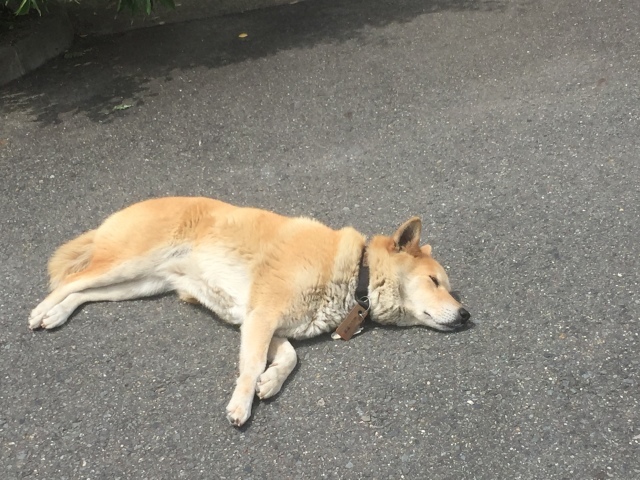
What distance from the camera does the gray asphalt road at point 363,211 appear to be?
2.87m

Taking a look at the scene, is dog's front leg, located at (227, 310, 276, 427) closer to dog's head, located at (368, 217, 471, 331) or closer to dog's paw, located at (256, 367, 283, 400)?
dog's paw, located at (256, 367, 283, 400)

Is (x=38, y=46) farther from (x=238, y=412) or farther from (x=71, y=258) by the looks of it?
(x=238, y=412)

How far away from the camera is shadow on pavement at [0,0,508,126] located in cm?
607

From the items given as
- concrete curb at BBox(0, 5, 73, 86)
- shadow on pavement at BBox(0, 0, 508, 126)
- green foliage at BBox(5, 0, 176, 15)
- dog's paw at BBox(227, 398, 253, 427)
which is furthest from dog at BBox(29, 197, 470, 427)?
concrete curb at BBox(0, 5, 73, 86)

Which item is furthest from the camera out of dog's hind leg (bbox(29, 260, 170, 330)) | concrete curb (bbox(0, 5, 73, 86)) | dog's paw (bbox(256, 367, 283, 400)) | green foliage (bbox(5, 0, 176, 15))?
concrete curb (bbox(0, 5, 73, 86))

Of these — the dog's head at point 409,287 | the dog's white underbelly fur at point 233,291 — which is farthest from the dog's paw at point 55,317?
the dog's head at point 409,287

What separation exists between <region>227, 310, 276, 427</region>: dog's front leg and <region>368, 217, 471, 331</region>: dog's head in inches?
28.9

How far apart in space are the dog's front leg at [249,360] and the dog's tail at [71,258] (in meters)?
1.30

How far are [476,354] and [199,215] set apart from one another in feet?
6.64

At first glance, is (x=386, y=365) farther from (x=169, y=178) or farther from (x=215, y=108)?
(x=215, y=108)

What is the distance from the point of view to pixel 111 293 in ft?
12.4

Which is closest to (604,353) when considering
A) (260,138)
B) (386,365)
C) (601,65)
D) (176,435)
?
(386,365)

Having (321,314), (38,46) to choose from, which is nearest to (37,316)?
(321,314)

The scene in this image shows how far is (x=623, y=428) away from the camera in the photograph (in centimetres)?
286
